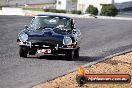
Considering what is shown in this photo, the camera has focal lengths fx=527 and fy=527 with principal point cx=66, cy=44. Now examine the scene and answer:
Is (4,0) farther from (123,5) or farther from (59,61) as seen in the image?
(59,61)

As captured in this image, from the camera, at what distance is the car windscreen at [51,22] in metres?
17.1

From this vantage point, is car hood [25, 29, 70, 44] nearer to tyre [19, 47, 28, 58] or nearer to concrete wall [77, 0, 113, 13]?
tyre [19, 47, 28, 58]

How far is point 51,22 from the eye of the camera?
17.3 m

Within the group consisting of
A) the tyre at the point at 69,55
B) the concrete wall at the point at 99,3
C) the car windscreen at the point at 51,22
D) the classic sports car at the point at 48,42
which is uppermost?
the car windscreen at the point at 51,22

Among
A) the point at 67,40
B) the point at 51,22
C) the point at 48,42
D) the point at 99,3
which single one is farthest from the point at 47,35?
the point at 99,3

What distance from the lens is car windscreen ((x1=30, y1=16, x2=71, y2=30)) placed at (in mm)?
17094

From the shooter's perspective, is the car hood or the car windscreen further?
the car windscreen

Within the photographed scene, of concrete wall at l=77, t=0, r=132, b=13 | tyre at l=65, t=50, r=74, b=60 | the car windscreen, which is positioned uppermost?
the car windscreen

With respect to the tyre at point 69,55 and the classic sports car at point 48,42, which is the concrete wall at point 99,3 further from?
the tyre at point 69,55

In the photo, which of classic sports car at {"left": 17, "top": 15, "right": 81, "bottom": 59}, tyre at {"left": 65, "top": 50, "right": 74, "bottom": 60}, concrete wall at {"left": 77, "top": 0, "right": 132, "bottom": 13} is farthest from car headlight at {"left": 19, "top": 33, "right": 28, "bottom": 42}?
concrete wall at {"left": 77, "top": 0, "right": 132, "bottom": 13}

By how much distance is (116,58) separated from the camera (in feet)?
54.4

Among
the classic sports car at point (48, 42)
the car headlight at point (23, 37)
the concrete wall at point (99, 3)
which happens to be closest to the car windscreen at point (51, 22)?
the classic sports car at point (48, 42)

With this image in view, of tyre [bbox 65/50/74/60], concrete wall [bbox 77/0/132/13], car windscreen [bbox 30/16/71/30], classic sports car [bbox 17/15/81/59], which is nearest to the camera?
classic sports car [bbox 17/15/81/59]

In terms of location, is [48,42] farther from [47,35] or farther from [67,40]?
[67,40]
